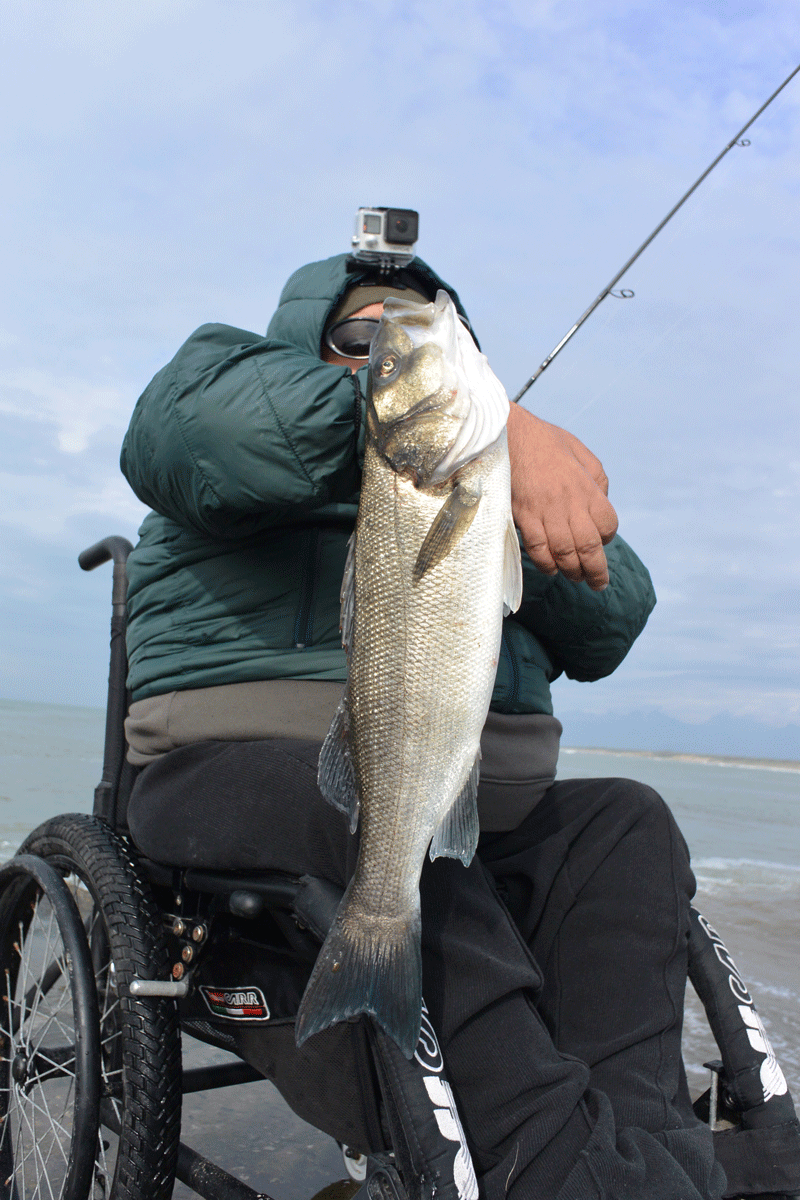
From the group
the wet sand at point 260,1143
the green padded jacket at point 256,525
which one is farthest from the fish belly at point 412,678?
the wet sand at point 260,1143

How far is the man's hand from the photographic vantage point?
1483mm

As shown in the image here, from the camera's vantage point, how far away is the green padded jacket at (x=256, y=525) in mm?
1637

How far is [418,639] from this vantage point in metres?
1.43

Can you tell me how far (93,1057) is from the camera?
1806 mm

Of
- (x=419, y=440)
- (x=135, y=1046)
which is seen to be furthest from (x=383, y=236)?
(x=135, y=1046)

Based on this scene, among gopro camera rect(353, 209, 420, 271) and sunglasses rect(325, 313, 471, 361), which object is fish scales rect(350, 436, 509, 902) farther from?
gopro camera rect(353, 209, 420, 271)

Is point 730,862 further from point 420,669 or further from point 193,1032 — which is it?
point 420,669

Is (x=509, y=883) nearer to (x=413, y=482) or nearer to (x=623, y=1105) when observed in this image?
(x=623, y=1105)

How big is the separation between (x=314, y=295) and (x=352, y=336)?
0.15 meters

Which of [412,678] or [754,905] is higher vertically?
[412,678]

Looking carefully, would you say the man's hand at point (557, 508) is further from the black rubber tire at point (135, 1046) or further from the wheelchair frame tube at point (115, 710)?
the wheelchair frame tube at point (115, 710)

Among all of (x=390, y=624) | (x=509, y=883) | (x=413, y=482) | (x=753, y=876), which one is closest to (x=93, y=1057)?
(x=509, y=883)

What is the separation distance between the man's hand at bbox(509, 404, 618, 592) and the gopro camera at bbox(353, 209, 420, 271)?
1.03m

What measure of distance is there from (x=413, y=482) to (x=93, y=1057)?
4.49 feet
